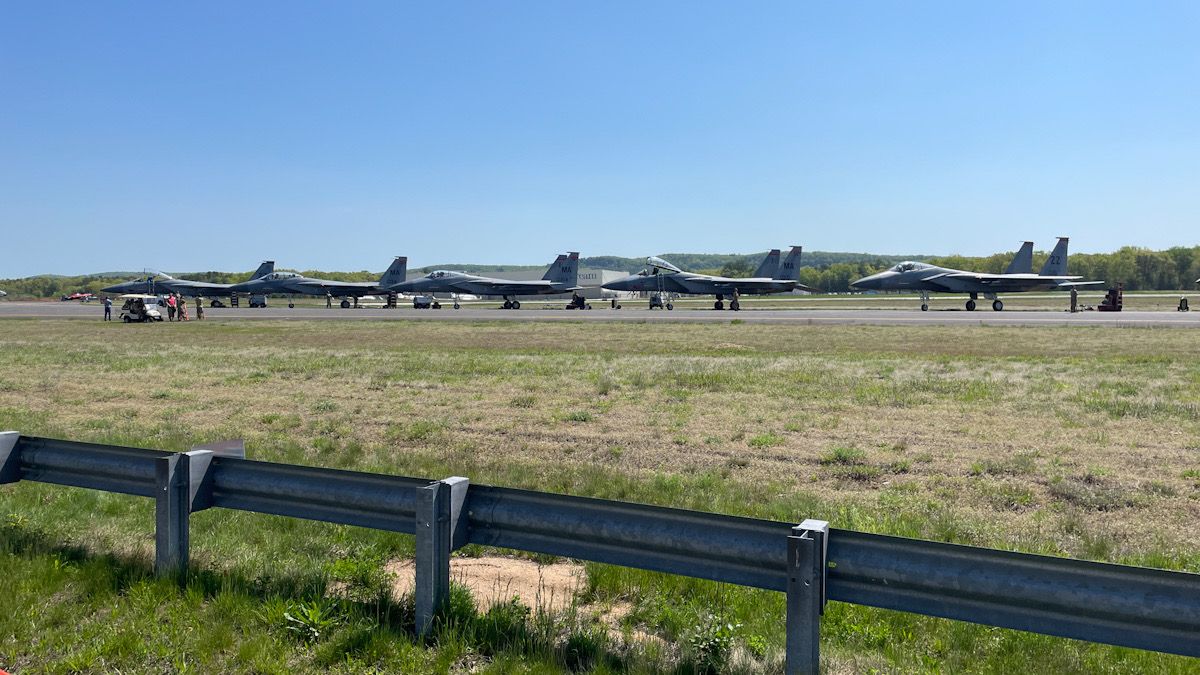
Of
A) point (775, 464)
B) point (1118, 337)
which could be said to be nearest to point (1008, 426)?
point (775, 464)

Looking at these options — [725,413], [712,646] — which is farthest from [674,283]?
[712,646]

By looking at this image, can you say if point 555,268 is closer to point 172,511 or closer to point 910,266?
point 910,266

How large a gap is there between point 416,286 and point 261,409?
6157 centimetres

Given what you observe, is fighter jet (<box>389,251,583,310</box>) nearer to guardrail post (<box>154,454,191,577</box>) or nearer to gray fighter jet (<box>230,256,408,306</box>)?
gray fighter jet (<box>230,256,408,306</box>)

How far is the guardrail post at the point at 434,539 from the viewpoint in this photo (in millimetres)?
4246

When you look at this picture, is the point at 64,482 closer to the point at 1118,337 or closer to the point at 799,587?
the point at 799,587

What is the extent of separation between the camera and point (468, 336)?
117 ft

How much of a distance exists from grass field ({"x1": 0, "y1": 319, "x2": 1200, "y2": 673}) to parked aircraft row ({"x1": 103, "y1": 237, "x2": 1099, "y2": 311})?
41.2 meters

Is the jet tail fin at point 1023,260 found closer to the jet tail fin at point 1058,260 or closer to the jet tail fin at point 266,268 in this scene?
the jet tail fin at point 1058,260

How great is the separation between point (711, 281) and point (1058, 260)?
30450mm

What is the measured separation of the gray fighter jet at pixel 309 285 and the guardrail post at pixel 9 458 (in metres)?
78.6

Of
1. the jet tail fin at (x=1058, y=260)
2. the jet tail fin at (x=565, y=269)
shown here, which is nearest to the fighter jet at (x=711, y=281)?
the jet tail fin at (x=565, y=269)

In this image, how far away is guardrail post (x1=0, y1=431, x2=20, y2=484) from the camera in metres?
5.80

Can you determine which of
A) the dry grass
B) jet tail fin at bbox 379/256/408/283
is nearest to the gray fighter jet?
jet tail fin at bbox 379/256/408/283
